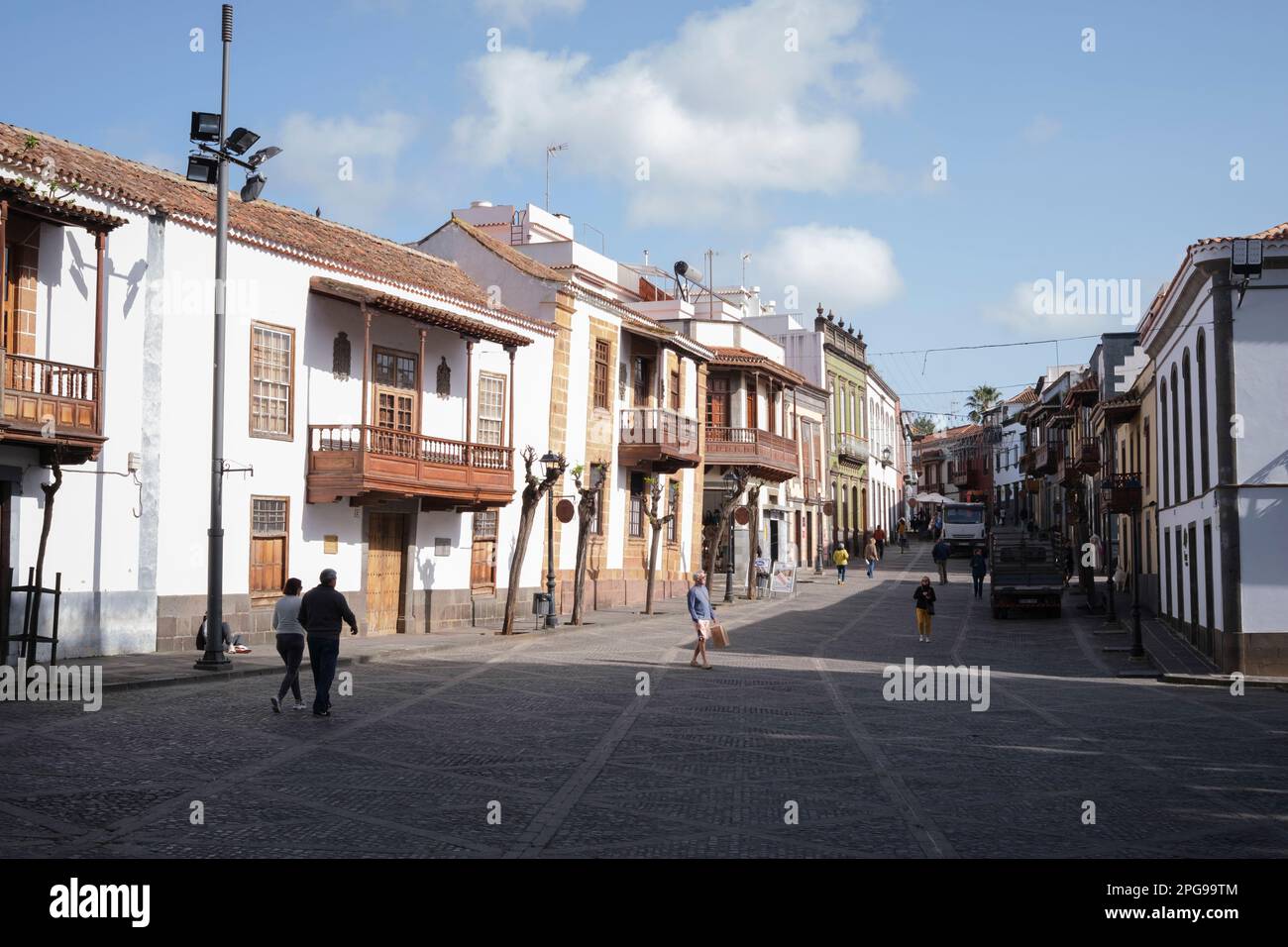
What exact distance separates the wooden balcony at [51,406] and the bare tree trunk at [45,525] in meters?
0.21

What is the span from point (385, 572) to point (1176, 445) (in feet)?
56.7

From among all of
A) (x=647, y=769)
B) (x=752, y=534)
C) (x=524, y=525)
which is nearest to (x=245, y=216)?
(x=524, y=525)

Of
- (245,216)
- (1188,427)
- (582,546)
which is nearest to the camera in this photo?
(245,216)

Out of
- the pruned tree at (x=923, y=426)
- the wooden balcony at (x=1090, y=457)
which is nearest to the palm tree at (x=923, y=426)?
the pruned tree at (x=923, y=426)

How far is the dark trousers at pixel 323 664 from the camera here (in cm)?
1474

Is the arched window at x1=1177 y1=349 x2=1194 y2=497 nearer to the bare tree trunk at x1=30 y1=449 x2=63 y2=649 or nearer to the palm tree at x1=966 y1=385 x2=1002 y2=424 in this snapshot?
the bare tree trunk at x1=30 y1=449 x2=63 y2=649

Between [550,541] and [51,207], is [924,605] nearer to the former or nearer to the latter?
[550,541]

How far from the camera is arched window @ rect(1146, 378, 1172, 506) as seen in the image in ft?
96.3

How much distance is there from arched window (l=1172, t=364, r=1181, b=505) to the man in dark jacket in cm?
1915

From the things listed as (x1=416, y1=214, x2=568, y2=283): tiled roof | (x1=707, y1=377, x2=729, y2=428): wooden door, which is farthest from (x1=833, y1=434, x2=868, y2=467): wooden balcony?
(x1=416, y1=214, x2=568, y2=283): tiled roof

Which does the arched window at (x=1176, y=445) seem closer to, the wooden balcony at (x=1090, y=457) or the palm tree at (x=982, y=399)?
the wooden balcony at (x=1090, y=457)

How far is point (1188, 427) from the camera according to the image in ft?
83.6
